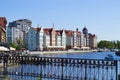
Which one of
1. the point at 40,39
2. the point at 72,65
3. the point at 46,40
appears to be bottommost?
the point at 72,65

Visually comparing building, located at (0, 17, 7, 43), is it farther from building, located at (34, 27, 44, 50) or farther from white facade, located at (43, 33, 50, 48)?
white facade, located at (43, 33, 50, 48)

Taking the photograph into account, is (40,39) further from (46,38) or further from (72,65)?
(72,65)

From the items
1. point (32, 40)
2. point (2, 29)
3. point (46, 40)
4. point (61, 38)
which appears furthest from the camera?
point (61, 38)

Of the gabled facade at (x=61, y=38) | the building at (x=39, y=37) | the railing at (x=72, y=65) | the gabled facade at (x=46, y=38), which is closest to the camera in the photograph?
the railing at (x=72, y=65)

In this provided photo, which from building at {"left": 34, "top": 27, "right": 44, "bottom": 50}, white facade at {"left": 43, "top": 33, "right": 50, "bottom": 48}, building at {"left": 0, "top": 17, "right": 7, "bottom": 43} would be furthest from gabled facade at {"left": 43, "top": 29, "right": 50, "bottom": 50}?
building at {"left": 0, "top": 17, "right": 7, "bottom": 43}

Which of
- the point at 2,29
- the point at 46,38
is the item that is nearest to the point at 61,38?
the point at 46,38

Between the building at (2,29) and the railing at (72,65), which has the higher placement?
the building at (2,29)

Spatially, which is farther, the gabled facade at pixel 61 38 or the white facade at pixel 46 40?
the gabled facade at pixel 61 38

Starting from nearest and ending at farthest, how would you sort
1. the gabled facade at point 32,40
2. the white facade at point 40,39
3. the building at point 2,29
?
the building at point 2,29 → the white facade at point 40,39 → the gabled facade at point 32,40

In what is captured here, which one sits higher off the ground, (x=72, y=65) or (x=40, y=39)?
(x=40, y=39)

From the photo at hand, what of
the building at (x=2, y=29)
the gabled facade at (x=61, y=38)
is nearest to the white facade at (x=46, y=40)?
the gabled facade at (x=61, y=38)

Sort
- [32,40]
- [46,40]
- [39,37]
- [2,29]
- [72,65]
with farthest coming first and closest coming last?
[32,40] → [46,40] → [39,37] → [2,29] → [72,65]

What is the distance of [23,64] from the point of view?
1142 inches

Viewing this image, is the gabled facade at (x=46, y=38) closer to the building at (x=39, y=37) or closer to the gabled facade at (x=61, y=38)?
the building at (x=39, y=37)
